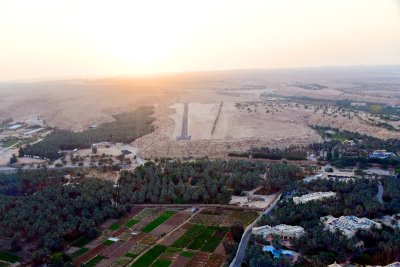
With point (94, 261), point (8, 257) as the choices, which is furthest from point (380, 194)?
point (8, 257)

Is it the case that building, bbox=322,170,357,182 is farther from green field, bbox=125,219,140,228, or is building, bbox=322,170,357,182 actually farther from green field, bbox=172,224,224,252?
green field, bbox=125,219,140,228

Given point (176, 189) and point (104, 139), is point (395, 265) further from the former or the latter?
point (104, 139)

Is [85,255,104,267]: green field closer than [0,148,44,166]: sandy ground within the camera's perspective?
Yes

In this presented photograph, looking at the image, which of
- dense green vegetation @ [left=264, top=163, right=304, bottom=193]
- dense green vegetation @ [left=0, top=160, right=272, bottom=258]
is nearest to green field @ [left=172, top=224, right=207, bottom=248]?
dense green vegetation @ [left=0, top=160, right=272, bottom=258]

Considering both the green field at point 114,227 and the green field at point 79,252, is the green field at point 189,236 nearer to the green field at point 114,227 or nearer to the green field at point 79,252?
the green field at point 114,227

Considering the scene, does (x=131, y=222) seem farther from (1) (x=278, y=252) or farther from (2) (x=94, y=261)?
(1) (x=278, y=252)

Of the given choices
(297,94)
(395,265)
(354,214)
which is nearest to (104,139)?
(354,214)
